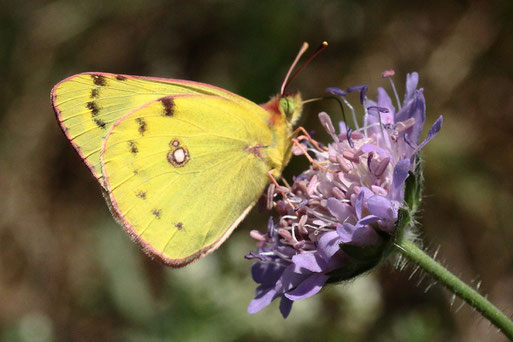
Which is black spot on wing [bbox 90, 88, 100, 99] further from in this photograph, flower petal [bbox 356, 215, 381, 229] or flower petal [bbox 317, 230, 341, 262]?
flower petal [bbox 356, 215, 381, 229]

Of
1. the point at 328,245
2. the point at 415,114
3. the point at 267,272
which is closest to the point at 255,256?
the point at 267,272

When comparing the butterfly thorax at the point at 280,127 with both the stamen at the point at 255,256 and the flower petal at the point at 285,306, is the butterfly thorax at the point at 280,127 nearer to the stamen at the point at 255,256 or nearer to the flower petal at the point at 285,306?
the stamen at the point at 255,256

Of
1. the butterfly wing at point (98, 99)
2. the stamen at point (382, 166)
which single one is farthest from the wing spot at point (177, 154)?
the stamen at point (382, 166)

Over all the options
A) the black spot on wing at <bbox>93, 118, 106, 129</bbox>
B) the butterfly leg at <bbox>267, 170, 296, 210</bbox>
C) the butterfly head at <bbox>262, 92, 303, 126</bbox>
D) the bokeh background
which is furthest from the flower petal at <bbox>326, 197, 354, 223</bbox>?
the bokeh background

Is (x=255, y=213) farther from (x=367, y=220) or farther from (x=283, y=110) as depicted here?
(x=367, y=220)

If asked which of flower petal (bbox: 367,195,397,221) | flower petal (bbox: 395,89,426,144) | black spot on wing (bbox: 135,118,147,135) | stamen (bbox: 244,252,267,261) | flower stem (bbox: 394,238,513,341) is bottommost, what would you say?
stamen (bbox: 244,252,267,261)

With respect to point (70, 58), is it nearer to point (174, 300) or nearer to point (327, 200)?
point (174, 300)

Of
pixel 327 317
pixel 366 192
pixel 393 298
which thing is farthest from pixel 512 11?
pixel 366 192
